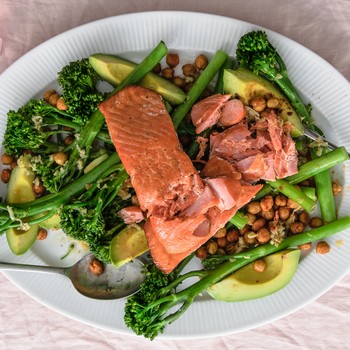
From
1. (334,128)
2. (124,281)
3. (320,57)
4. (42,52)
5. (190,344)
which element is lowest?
(190,344)

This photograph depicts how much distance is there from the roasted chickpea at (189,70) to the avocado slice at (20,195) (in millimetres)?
1098

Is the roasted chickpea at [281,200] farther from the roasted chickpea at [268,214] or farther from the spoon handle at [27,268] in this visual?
the spoon handle at [27,268]

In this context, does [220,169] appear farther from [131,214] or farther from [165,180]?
[131,214]

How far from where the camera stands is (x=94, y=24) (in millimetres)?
3168

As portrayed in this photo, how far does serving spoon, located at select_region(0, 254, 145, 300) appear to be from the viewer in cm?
328

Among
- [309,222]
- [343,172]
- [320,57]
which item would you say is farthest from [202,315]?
[320,57]

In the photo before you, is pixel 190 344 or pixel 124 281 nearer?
pixel 124 281

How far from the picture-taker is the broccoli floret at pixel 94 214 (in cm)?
302

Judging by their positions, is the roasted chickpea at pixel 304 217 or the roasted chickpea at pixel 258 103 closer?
the roasted chickpea at pixel 258 103

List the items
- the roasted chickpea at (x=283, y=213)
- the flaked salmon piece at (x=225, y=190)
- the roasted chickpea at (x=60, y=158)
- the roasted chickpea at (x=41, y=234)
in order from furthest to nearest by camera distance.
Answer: the roasted chickpea at (x=41, y=234)
the roasted chickpea at (x=283, y=213)
the roasted chickpea at (x=60, y=158)
the flaked salmon piece at (x=225, y=190)

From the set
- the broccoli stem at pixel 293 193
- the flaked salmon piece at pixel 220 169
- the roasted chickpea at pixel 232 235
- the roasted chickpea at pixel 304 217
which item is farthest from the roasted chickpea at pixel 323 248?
the flaked salmon piece at pixel 220 169

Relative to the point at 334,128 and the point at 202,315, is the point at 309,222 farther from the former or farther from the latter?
the point at 202,315

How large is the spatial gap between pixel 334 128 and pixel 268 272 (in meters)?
0.97

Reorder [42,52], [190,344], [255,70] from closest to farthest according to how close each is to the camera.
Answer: [255,70]
[42,52]
[190,344]
